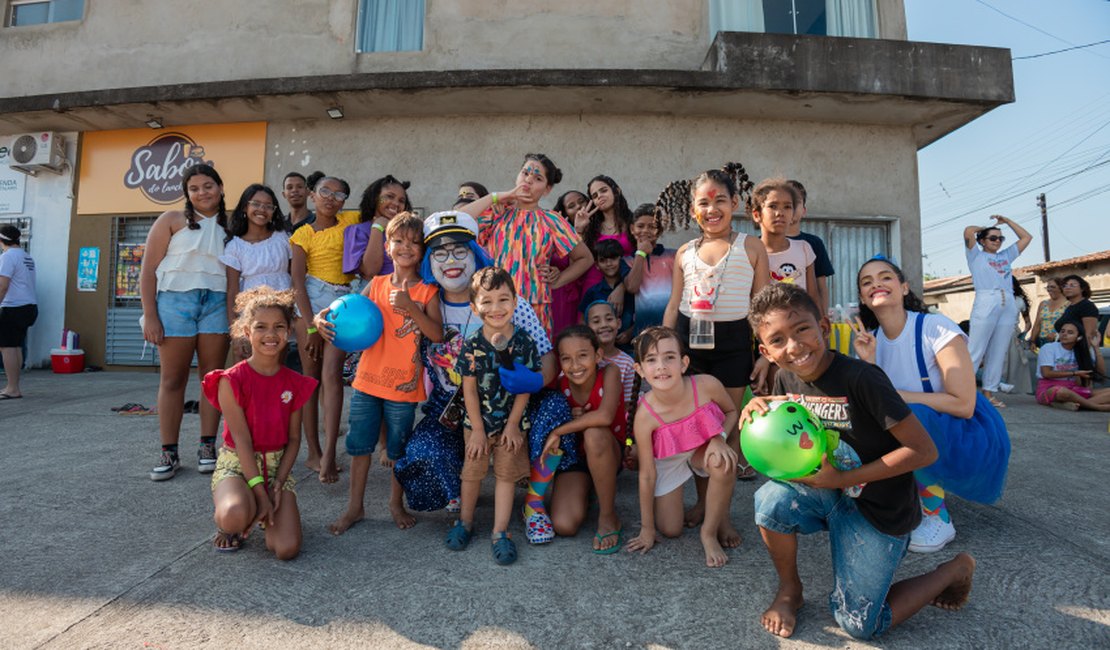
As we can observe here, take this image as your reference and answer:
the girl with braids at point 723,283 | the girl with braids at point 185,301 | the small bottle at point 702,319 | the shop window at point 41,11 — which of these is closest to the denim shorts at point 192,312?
the girl with braids at point 185,301

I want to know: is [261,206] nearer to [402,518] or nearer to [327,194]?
[327,194]

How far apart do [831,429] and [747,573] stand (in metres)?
0.75

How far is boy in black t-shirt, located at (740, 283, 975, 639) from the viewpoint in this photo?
1856 millimetres

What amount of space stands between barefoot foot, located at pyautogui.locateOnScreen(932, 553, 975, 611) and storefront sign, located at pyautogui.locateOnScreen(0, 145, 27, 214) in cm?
1234

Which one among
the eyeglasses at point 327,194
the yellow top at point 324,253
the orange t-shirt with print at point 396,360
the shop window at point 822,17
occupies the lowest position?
the orange t-shirt with print at point 396,360

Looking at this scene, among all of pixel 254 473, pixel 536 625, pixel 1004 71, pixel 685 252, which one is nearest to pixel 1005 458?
pixel 685 252

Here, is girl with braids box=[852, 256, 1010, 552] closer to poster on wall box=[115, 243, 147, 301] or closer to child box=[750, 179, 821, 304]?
child box=[750, 179, 821, 304]

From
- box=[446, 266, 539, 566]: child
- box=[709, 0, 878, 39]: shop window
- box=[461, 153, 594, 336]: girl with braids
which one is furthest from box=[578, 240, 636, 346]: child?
box=[709, 0, 878, 39]: shop window

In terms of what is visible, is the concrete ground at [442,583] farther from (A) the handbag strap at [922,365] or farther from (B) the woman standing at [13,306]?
(B) the woman standing at [13,306]

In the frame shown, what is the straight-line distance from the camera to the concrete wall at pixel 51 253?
29.4ft

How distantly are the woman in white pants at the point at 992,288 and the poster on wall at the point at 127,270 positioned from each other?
36.7ft

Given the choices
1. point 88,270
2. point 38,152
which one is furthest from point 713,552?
point 38,152

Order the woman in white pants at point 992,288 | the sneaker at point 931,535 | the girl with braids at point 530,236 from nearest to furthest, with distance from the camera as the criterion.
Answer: the sneaker at point 931,535 < the girl with braids at point 530,236 < the woman in white pants at point 992,288

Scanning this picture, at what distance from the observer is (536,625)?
6.51 feet
